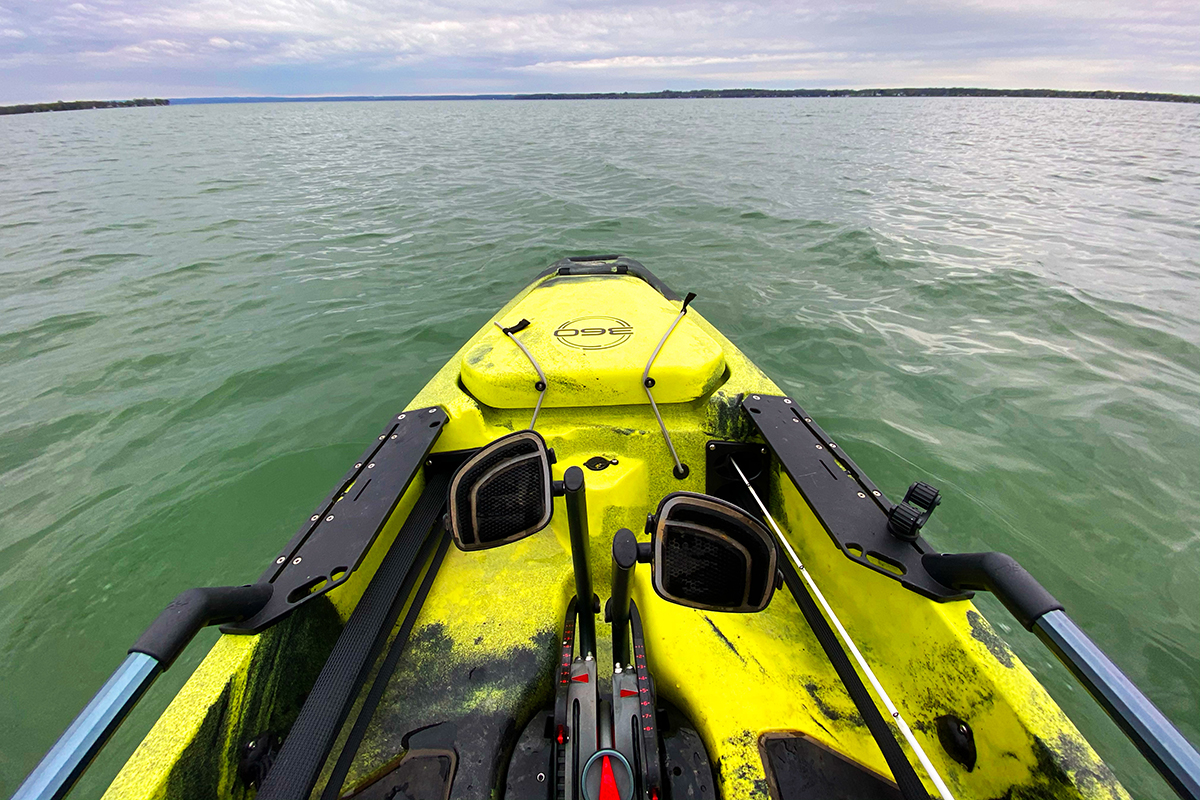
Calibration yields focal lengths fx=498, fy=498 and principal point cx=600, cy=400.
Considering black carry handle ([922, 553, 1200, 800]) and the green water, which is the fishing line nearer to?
black carry handle ([922, 553, 1200, 800])

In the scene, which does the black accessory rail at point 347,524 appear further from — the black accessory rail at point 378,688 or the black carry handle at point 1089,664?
the black carry handle at point 1089,664

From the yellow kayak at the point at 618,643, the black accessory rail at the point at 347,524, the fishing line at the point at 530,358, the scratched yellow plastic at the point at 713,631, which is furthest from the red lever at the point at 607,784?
the fishing line at the point at 530,358

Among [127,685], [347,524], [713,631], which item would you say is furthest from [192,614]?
[713,631]

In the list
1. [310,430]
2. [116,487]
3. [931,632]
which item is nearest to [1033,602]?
[931,632]

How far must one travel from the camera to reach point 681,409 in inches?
117

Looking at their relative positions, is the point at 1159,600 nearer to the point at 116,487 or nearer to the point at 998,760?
the point at 998,760

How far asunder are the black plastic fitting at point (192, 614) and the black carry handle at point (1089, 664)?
225 centimetres

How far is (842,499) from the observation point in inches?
83.5

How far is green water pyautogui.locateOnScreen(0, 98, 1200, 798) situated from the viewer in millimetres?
3303

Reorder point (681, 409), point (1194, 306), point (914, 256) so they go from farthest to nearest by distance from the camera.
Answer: point (914, 256), point (1194, 306), point (681, 409)

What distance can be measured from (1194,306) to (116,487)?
12851 mm

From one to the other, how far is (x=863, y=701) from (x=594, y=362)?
76.8 inches

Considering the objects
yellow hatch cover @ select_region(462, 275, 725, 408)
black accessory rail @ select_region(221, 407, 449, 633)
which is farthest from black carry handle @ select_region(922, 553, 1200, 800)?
black accessory rail @ select_region(221, 407, 449, 633)

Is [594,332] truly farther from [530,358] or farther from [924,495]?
[924,495]
